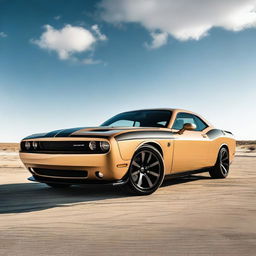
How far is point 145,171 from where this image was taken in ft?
16.3

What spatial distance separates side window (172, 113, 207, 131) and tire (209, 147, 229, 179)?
2.35 feet

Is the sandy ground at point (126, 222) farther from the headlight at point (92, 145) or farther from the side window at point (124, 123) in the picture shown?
the side window at point (124, 123)

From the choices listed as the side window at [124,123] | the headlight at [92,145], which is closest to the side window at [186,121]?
the side window at [124,123]

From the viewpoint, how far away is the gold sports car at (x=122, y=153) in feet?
14.7

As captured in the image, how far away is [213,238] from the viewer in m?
2.79

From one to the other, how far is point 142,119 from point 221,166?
208cm

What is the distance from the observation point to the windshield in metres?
5.92

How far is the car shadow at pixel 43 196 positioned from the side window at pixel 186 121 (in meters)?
1.09

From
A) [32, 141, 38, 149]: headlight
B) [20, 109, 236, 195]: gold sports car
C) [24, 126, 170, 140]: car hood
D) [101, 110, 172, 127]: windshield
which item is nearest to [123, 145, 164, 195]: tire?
[20, 109, 236, 195]: gold sports car

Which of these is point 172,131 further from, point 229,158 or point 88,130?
point 229,158

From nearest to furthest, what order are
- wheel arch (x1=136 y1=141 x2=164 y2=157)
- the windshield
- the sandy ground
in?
the sandy ground, wheel arch (x1=136 y1=141 x2=164 y2=157), the windshield

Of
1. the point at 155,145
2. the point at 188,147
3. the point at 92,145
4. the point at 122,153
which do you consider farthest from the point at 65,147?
the point at 188,147

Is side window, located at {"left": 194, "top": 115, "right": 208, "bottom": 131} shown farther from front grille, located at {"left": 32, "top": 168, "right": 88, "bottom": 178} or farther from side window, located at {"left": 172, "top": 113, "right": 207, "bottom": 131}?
front grille, located at {"left": 32, "top": 168, "right": 88, "bottom": 178}

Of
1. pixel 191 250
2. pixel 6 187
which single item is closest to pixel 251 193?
pixel 191 250
